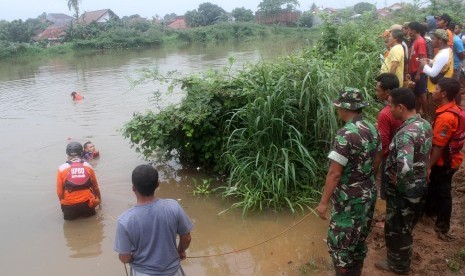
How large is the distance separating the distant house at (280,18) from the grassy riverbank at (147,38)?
932 centimetres

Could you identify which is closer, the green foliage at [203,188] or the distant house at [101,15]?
the green foliage at [203,188]

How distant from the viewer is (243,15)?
225 feet

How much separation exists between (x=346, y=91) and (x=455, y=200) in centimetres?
277

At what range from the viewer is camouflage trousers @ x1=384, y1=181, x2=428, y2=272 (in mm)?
3195

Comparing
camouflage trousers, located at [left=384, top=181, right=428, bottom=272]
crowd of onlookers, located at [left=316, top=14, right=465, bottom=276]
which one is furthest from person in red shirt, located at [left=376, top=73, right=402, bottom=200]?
camouflage trousers, located at [left=384, top=181, right=428, bottom=272]

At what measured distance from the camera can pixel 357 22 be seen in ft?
32.1

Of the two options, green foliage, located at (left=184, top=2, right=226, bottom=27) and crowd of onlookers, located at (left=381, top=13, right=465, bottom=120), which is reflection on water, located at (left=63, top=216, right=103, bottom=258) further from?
green foliage, located at (left=184, top=2, right=226, bottom=27)

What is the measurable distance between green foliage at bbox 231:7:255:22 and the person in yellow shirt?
212 ft

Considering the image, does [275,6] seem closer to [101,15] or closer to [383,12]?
[101,15]

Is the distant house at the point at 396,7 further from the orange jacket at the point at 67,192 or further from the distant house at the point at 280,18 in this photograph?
the distant house at the point at 280,18

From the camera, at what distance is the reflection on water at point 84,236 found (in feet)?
16.2

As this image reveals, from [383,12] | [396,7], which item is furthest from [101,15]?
[396,7]

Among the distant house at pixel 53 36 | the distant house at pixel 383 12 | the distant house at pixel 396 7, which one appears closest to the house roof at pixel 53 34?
the distant house at pixel 53 36

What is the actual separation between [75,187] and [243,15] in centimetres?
6686
